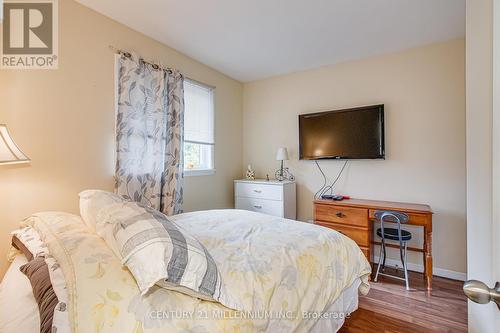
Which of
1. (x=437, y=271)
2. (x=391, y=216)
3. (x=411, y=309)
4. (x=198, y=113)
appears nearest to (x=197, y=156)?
(x=198, y=113)

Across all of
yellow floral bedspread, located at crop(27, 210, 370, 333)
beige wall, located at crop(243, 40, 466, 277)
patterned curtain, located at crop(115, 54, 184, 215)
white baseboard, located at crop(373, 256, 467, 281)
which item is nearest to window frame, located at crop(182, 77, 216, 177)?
patterned curtain, located at crop(115, 54, 184, 215)

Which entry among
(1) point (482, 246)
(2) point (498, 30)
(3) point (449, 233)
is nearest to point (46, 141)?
(2) point (498, 30)

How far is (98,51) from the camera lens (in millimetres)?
2207

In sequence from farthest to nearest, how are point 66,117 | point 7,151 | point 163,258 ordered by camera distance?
point 66,117
point 7,151
point 163,258

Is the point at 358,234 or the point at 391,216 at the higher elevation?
the point at 391,216

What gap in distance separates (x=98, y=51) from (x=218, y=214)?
1886 millimetres

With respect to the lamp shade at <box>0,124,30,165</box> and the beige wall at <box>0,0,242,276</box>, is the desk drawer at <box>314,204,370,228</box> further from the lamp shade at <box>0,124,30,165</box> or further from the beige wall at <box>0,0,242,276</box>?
the lamp shade at <box>0,124,30,165</box>

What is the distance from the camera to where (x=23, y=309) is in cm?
94

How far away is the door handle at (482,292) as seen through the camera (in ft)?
1.63

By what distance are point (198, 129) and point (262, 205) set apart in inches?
55.9

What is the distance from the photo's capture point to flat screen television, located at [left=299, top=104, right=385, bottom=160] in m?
2.93

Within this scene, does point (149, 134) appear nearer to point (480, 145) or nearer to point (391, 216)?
point (480, 145)

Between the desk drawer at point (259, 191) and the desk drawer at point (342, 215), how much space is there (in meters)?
0.55

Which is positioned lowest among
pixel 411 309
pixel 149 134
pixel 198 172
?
pixel 411 309
